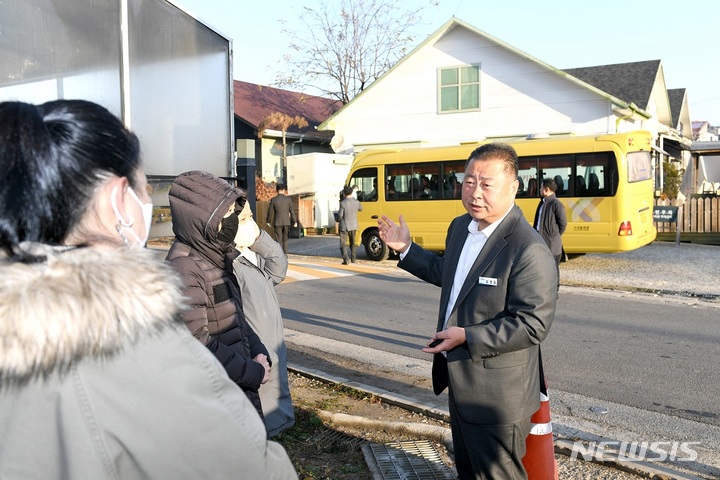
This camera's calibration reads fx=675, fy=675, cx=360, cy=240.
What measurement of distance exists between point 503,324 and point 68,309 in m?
2.13

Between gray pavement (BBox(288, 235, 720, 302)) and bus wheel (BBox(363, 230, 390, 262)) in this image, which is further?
bus wheel (BBox(363, 230, 390, 262))

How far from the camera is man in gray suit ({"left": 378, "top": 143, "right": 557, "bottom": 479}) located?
3.04 meters

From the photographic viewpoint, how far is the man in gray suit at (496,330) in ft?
9.98

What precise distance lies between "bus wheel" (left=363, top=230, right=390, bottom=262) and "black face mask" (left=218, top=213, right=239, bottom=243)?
48.7 ft

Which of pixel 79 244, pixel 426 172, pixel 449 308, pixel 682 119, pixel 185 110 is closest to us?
pixel 79 244

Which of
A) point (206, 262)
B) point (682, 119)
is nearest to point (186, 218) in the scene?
point (206, 262)

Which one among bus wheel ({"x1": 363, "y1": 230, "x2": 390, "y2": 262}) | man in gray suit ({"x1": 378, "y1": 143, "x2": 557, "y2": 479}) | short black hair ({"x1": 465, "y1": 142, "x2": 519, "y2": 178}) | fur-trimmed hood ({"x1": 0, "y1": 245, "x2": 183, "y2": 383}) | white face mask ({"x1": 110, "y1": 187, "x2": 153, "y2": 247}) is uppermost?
short black hair ({"x1": 465, "y1": 142, "x2": 519, "y2": 178})

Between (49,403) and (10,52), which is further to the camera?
(10,52)

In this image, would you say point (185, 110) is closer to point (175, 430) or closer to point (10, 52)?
point (10, 52)

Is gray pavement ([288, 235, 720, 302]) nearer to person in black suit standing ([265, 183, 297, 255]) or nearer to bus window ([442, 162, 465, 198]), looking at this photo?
person in black suit standing ([265, 183, 297, 255])

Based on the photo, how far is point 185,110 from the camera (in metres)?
4.18

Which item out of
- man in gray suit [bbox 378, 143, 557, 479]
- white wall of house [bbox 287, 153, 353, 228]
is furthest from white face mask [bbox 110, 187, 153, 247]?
white wall of house [bbox 287, 153, 353, 228]

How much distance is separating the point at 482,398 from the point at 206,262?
141cm

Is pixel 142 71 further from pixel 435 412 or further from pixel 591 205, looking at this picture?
pixel 591 205
